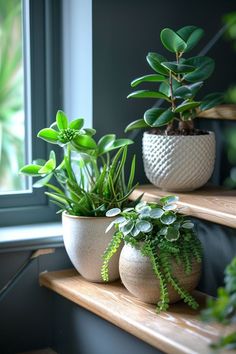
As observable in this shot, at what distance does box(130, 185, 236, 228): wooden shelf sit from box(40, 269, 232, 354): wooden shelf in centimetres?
28

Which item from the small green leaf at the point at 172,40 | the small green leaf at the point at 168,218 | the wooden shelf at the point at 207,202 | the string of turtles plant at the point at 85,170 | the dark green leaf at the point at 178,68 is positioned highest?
the small green leaf at the point at 172,40

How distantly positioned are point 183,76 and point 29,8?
70 cm

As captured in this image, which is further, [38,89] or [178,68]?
[38,89]

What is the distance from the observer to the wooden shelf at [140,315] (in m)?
2.00

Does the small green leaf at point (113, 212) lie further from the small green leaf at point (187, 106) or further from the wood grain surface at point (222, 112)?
the wood grain surface at point (222, 112)

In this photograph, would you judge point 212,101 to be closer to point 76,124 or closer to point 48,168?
point 76,124

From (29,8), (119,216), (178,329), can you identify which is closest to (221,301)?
(178,329)

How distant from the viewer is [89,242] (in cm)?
248

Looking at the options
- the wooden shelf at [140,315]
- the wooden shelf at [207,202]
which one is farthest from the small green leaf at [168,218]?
the wooden shelf at [140,315]

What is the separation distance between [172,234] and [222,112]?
583 millimetres

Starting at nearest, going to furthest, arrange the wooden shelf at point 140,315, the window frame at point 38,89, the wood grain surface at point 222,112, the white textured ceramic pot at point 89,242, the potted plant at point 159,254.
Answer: the wooden shelf at point 140,315 → the potted plant at point 159,254 → the white textured ceramic pot at point 89,242 → the wood grain surface at point 222,112 → the window frame at point 38,89

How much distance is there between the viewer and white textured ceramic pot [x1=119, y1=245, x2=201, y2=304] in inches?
88.2

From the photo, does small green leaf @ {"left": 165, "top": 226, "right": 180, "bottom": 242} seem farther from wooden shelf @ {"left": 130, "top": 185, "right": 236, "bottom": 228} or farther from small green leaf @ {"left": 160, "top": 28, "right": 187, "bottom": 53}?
small green leaf @ {"left": 160, "top": 28, "right": 187, "bottom": 53}

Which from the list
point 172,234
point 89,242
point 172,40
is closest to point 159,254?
point 172,234
